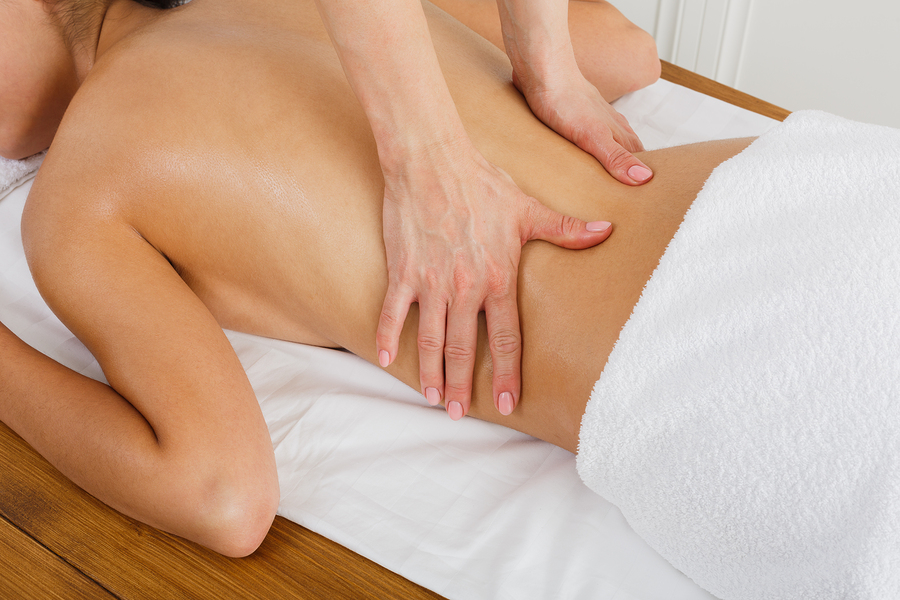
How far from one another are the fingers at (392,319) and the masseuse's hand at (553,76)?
341mm

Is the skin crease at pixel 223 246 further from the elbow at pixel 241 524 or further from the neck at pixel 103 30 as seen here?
the neck at pixel 103 30

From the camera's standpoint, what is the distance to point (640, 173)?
3.11ft

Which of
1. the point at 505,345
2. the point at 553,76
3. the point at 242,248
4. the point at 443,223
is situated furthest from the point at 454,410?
the point at 553,76

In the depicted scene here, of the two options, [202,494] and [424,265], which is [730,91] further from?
[202,494]

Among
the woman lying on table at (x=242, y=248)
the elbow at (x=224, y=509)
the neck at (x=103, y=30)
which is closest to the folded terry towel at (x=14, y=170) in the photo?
the neck at (x=103, y=30)

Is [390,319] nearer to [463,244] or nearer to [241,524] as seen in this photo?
[463,244]

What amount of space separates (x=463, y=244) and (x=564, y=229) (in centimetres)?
13

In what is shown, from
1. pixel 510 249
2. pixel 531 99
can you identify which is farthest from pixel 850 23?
pixel 510 249

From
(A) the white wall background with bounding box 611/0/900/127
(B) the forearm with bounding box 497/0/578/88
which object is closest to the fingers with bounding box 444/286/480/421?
(B) the forearm with bounding box 497/0/578/88

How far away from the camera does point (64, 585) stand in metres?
0.93

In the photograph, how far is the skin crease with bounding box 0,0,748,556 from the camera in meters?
0.89

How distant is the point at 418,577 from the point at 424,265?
40cm

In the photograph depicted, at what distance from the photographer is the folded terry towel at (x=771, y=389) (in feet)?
2.16

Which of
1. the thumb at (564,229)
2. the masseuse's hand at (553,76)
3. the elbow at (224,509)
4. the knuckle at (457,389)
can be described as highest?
the masseuse's hand at (553,76)
